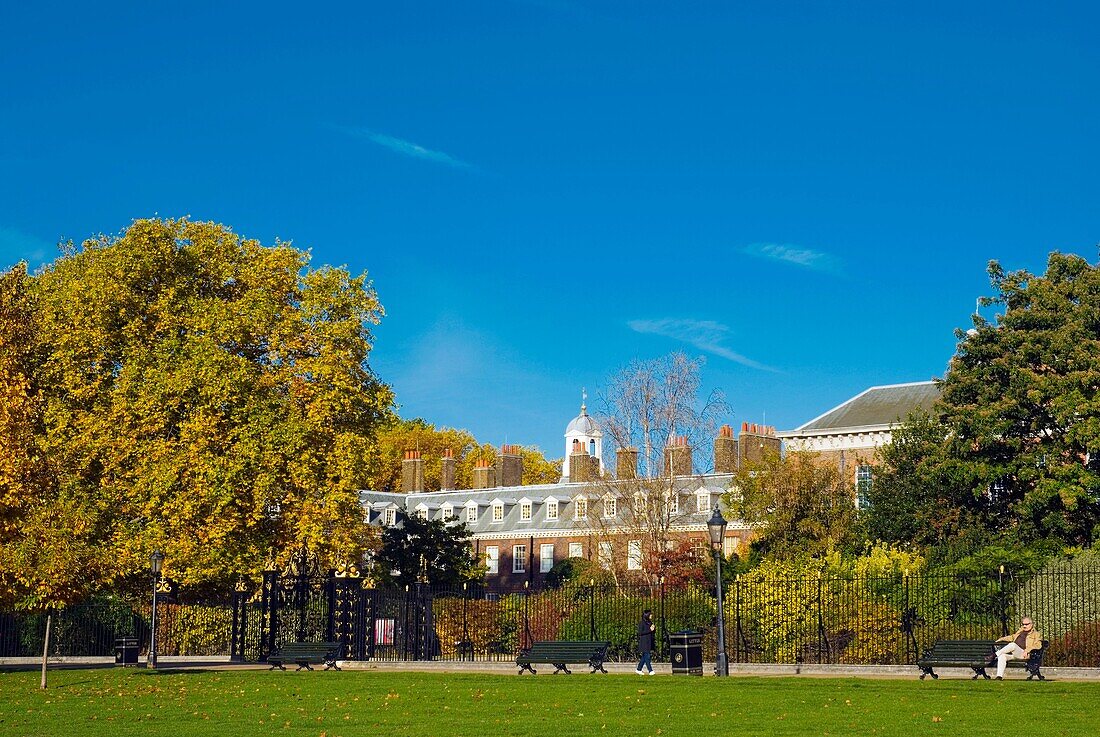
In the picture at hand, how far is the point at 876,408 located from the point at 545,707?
5207cm

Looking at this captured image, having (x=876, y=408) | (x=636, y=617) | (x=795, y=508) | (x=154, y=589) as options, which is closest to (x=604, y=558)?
(x=795, y=508)

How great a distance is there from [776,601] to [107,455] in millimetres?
20380

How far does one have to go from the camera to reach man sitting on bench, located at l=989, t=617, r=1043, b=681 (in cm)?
2664

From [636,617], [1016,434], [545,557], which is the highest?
[1016,434]

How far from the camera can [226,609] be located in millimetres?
44531

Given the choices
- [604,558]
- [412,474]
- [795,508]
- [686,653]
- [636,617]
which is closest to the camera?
[686,653]

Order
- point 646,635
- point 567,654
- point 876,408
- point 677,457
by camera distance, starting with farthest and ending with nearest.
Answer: point 876,408 → point 677,457 → point 567,654 → point 646,635

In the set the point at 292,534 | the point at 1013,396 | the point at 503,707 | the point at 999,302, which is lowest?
the point at 503,707

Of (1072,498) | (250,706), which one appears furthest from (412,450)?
(250,706)

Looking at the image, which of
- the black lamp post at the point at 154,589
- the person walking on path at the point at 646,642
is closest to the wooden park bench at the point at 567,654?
the person walking on path at the point at 646,642

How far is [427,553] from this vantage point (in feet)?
168

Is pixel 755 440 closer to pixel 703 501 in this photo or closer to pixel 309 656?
pixel 703 501

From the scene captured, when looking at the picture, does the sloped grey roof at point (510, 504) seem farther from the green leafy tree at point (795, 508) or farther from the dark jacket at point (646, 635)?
the dark jacket at point (646, 635)

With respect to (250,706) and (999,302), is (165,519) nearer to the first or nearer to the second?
(250,706)
